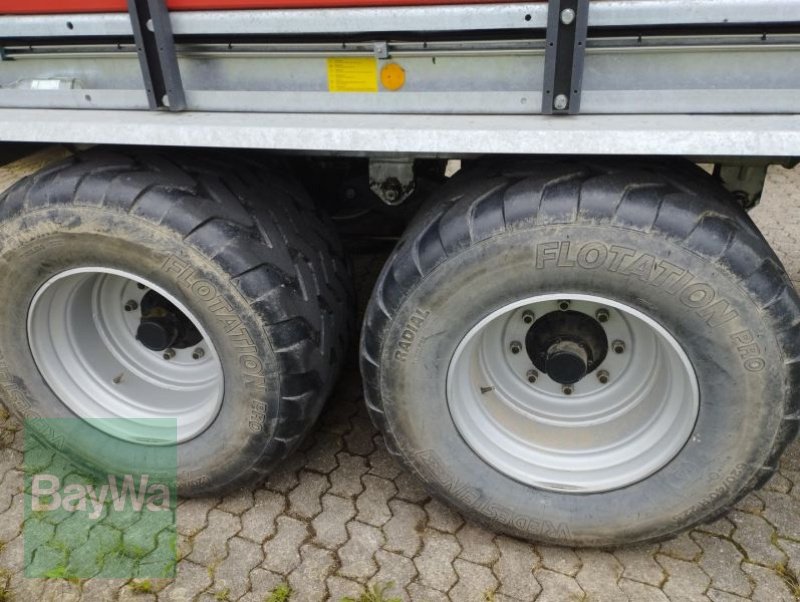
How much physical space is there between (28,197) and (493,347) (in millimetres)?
1549

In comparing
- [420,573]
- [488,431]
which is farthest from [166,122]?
[420,573]

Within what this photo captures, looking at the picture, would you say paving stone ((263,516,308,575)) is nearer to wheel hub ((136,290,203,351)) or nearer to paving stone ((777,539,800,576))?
wheel hub ((136,290,203,351))

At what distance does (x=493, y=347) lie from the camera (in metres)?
2.20

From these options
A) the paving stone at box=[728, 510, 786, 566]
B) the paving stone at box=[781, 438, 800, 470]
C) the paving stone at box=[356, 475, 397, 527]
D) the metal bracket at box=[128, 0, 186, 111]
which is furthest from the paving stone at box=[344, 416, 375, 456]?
the paving stone at box=[781, 438, 800, 470]

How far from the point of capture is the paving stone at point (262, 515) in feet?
7.48

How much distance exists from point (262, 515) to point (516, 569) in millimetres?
912

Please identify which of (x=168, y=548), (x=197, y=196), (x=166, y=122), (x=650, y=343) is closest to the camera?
(x=166, y=122)

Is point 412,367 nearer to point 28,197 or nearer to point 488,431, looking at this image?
point 488,431

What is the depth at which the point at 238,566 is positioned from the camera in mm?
2174

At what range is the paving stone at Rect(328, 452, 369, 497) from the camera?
2.43 meters

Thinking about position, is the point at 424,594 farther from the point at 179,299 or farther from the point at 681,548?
the point at 179,299

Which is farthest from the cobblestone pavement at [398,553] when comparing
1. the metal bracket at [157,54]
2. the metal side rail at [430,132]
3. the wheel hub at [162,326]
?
the metal bracket at [157,54]

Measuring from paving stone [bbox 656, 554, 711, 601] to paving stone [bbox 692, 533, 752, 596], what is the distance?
0.03 m

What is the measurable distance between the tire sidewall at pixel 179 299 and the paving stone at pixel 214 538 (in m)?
0.13
